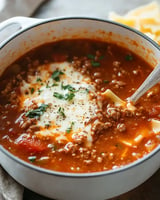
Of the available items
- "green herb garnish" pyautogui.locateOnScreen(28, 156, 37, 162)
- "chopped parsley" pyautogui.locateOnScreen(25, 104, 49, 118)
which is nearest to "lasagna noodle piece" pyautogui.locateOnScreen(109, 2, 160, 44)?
"chopped parsley" pyautogui.locateOnScreen(25, 104, 49, 118)

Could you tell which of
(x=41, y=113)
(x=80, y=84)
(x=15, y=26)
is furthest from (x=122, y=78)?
(x=15, y=26)

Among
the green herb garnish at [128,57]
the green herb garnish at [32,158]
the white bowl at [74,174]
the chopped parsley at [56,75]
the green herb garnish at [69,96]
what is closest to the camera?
the white bowl at [74,174]

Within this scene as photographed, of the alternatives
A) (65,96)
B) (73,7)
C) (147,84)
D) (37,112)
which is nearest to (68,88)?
(65,96)

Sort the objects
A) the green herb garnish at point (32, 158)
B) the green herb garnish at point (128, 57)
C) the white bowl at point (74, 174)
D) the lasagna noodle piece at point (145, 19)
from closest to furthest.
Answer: the white bowl at point (74, 174)
the green herb garnish at point (32, 158)
the green herb garnish at point (128, 57)
the lasagna noodle piece at point (145, 19)

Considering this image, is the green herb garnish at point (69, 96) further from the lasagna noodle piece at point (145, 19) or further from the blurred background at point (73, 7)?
the blurred background at point (73, 7)

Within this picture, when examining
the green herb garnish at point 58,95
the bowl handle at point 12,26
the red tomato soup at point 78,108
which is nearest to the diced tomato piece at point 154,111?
the red tomato soup at point 78,108

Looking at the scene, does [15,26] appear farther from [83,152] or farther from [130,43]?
[83,152]

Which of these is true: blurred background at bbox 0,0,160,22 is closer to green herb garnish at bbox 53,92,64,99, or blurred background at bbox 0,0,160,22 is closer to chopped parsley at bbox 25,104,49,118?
green herb garnish at bbox 53,92,64,99
